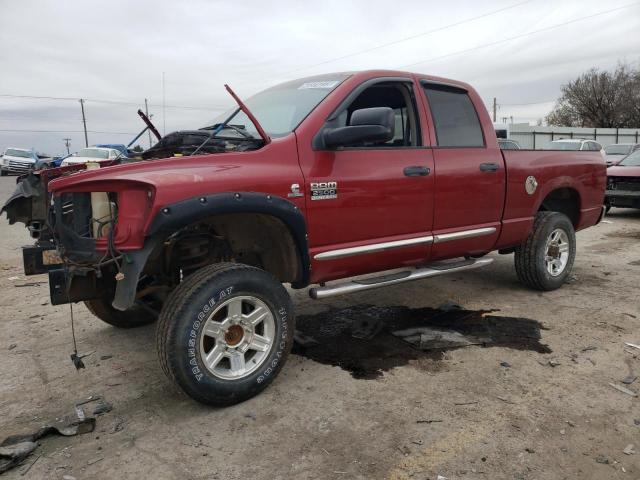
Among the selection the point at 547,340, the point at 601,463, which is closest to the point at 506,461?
the point at 601,463

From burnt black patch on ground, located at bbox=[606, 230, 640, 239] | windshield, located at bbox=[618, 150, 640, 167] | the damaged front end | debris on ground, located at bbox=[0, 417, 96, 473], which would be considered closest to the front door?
the damaged front end

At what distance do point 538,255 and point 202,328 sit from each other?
3.67 metres

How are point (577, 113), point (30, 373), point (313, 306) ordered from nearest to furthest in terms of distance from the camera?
1. point (30, 373)
2. point (313, 306)
3. point (577, 113)

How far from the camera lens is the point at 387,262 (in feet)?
12.8

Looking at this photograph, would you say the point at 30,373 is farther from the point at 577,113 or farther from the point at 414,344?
the point at 577,113

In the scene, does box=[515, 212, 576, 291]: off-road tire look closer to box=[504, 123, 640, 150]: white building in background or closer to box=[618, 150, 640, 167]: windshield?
box=[618, 150, 640, 167]: windshield

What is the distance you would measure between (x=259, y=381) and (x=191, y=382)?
1.45ft

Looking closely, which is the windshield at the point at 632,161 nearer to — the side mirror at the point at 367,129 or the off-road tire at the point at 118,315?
the side mirror at the point at 367,129

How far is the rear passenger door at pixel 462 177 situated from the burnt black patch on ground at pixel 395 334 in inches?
24.3

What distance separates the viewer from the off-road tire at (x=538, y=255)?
5.14 metres

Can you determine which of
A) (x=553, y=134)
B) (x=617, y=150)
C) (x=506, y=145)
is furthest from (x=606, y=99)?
(x=506, y=145)

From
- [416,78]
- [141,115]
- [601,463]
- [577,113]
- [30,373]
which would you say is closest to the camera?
[601,463]

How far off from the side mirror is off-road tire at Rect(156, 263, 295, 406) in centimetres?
100

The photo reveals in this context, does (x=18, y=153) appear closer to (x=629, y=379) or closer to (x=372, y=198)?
(x=372, y=198)
